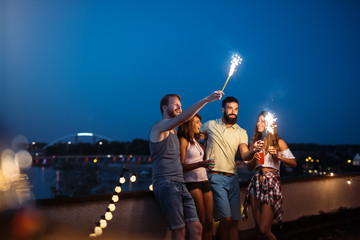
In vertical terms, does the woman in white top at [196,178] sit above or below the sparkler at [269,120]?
below

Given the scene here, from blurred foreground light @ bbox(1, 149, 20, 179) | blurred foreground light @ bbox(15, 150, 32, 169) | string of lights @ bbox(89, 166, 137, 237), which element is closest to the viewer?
blurred foreground light @ bbox(1, 149, 20, 179)

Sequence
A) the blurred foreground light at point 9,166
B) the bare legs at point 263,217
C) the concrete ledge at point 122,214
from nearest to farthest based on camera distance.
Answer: the blurred foreground light at point 9,166
the concrete ledge at point 122,214
the bare legs at point 263,217

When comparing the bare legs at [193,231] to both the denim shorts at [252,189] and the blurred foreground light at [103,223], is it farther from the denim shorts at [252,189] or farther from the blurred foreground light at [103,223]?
the denim shorts at [252,189]

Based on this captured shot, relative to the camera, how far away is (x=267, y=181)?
4395mm

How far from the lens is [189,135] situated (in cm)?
383

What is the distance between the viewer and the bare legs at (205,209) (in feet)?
12.3

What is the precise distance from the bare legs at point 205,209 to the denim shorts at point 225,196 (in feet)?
0.76

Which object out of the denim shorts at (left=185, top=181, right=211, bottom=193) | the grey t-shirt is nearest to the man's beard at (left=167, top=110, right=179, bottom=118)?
the grey t-shirt

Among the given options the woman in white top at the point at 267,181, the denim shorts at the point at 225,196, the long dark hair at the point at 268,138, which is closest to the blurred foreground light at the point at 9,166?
the denim shorts at the point at 225,196

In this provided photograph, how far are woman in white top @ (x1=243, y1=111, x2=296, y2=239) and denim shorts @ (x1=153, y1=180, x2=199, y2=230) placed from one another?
1188 mm

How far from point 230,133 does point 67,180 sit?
476 feet

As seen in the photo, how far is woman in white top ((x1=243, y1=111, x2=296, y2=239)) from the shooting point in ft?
14.0

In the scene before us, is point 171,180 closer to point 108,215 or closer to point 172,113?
point 172,113

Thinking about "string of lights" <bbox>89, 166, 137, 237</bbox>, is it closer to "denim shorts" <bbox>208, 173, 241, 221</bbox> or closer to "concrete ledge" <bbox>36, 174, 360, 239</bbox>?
"concrete ledge" <bbox>36, 174, 360, 239</bbox>
